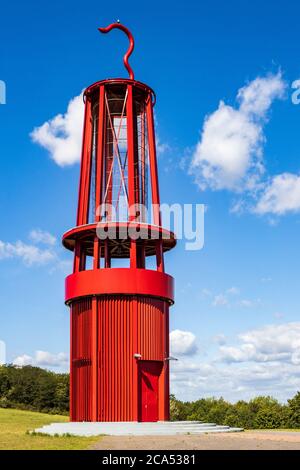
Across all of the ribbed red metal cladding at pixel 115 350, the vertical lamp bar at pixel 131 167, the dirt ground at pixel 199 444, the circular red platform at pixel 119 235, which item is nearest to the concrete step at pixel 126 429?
the ribbed red metal cladding at pixel 115 350

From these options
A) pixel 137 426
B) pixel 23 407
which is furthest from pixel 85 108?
pixel 23 407

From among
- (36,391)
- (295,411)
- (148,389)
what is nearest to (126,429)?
(148,389)

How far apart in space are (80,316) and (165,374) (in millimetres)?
6493

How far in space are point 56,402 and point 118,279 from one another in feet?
173

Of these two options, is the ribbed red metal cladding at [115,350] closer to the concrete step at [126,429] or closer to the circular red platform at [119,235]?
the concrete step at [126,429]

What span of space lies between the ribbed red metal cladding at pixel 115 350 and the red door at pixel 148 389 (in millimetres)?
418

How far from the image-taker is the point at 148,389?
3891 centimetres

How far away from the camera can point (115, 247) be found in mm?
44656

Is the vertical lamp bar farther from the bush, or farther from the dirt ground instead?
the bush

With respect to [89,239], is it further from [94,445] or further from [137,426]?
[94,445]

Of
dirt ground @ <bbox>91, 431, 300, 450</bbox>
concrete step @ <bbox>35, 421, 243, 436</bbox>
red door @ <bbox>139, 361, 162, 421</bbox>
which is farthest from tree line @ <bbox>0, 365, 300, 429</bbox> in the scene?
dirt ground @ <bbox>91, 431, 300, 450</bbox>

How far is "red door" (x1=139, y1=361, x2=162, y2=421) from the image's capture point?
3831cm

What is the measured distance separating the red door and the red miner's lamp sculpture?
6cm

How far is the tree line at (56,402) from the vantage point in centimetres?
6650
